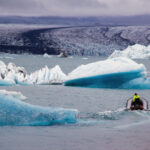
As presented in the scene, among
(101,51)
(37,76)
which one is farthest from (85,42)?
(37,76)

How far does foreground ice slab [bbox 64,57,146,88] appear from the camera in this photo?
23.4 metres

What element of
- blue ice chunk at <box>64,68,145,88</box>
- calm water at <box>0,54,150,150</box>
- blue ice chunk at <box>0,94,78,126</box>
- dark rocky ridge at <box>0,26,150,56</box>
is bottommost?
calm water at <box>0,54,150,150</box>

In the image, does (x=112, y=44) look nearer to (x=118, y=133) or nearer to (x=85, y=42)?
(x=85, y=42)

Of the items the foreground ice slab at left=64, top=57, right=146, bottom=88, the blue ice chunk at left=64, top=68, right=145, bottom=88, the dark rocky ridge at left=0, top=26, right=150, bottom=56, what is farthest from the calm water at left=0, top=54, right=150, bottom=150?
the dark rocky ridge at left=0, top=26, right=150, bottom=56

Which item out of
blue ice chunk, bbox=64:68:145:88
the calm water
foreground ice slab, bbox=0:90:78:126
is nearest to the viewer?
the calm water

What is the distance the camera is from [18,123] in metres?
12.5

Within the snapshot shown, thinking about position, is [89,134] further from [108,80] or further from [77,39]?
[77,39]

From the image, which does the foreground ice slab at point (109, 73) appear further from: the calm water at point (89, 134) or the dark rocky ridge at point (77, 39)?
Result: the dark rocky ridge at point (77, 39)

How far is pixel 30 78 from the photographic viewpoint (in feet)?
92.8

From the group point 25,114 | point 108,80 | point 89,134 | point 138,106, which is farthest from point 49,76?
point 89,134

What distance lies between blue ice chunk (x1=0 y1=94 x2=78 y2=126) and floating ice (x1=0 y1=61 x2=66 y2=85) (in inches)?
554

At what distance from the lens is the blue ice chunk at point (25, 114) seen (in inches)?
485

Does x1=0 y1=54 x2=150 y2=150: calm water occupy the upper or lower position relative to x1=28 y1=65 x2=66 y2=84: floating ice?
lower

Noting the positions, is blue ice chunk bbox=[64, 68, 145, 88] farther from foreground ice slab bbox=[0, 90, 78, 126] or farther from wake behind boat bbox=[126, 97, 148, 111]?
foreground ice slab bbox=[0, 90, 78, 126]
